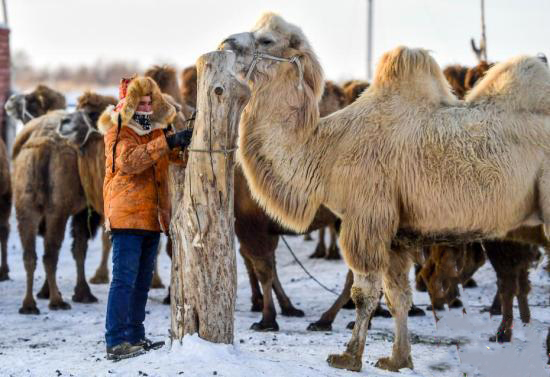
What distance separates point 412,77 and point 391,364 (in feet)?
7.38

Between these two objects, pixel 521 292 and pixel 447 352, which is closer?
pixel 447 352

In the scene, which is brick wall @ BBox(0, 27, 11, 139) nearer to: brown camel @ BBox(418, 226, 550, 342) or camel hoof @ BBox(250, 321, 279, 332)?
camel hoof @ BBox(250, 321, 279, 332)

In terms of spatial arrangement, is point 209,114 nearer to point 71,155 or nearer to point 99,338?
point 99,338

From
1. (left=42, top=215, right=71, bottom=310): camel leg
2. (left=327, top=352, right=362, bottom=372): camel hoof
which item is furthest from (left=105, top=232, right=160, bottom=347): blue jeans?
(left=42, top=215, right=71, bottom=310): camel leg

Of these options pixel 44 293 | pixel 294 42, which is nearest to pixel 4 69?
pixel 44 293

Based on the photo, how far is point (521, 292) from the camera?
899 centimetres

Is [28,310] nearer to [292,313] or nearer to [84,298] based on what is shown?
[84,298]

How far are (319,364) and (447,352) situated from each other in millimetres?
1604

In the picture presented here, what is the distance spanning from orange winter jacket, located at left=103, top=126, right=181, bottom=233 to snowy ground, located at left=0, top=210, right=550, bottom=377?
3.33ft

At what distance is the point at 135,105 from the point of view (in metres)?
6.81

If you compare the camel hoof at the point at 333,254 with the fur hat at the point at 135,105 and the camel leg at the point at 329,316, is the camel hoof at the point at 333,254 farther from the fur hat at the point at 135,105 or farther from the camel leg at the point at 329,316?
the fur hat at the point at 135,105

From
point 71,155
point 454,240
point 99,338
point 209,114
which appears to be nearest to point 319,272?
point 71,155

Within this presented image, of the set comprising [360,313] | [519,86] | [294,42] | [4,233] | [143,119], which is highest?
[294,42]

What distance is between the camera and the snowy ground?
615cm
